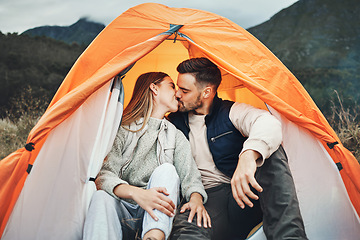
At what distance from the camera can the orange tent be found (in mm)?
1725

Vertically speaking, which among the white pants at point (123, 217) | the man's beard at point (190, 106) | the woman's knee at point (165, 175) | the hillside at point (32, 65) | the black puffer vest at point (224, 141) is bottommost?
the white pants at point (123, 217)

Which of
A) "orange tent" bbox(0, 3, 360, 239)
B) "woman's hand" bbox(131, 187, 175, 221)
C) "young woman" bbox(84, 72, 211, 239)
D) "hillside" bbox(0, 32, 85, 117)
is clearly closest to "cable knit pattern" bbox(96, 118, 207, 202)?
"young woman" bbox(84, 72, 211, 239)

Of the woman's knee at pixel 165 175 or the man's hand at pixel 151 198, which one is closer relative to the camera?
the man's hand at pixel 151 198

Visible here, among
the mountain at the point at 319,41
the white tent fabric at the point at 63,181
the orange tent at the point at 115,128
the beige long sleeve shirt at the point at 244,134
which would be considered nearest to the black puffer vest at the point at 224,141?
the beige long sleeve shirt at the point at 244,134

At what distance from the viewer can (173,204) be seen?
5.43 ft

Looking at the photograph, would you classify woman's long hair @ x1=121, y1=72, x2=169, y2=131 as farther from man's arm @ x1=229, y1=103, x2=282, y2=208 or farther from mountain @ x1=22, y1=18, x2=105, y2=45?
mountain @ x1=22, y1=18, x2=105, y2=45

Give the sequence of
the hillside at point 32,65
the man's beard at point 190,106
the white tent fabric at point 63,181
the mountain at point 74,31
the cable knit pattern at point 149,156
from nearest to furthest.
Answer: the white tent fabric at point 63,181
the cable knit pattern at point 149,156
the man's beard at point 190,106
the hillside at point 32,65
the mountain at point 74,31

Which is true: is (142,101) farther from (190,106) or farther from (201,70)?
(201,70)

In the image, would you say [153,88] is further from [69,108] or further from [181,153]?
[69,108]

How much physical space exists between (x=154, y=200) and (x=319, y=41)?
16.1 meters

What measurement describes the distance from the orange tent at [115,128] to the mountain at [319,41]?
891cm

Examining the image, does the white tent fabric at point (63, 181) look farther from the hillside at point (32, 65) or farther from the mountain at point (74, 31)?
the mountain at point (74, 31)

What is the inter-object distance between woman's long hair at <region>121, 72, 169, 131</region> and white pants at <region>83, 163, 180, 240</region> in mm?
523

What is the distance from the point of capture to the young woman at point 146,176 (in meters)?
1.60
